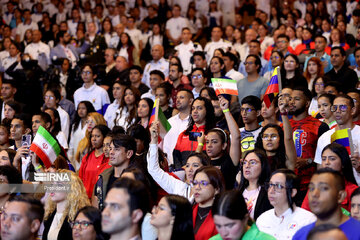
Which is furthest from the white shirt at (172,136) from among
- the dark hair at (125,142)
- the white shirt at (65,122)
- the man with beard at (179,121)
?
the white shirt at (65,122)

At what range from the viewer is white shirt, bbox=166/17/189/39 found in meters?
14.5

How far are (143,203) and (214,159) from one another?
2.15m

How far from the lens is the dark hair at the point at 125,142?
6367mm

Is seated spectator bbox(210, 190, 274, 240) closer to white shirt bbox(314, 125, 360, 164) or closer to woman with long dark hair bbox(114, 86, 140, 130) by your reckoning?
white shirt bbox(314, 125, 360, 164)

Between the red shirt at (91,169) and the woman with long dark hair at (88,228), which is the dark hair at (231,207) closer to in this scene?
the woman with long dark hair at (88,228)

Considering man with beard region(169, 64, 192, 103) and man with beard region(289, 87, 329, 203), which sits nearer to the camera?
man with beard region(289, 87, 329, 203)

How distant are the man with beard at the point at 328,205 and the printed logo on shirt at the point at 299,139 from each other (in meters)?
2.31

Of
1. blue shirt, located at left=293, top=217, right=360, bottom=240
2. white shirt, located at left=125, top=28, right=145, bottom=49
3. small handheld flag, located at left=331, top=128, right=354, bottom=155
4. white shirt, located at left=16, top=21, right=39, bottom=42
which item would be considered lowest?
blue shirt, located at left=293, top=217, right=360, bottom=240

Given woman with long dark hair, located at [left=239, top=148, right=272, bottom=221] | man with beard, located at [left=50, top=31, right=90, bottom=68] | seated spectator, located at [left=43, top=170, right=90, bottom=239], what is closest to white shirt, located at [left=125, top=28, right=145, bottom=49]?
man with beard, located at [left=50, top=31, right=90, bottom=68]

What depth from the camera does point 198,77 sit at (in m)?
9.31

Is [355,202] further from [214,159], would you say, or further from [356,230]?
[214,159]

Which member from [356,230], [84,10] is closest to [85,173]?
[356,230]

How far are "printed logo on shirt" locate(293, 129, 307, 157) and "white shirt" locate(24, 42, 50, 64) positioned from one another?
7.87m

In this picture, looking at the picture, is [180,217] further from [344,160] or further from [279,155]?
[279,155]
